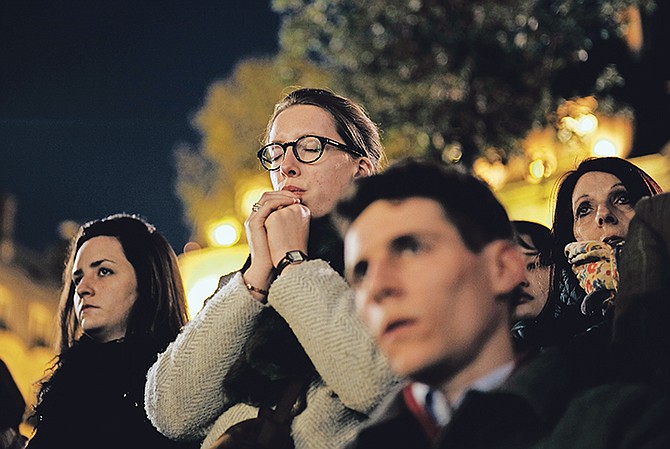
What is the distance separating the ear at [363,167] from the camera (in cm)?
310

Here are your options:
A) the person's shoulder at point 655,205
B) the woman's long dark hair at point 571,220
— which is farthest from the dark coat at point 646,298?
the woman's long dark hair at point 571,220

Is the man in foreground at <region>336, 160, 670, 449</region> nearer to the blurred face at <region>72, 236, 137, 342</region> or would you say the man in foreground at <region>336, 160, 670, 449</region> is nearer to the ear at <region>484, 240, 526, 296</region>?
the ear at <region>484, 240, 526, 296</region>

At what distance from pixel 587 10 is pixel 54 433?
10813 millimetres

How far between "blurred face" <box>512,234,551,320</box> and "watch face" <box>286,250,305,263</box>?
2.85 feet

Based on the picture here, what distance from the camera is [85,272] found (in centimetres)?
397

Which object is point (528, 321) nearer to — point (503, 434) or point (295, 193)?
point (295, 193)

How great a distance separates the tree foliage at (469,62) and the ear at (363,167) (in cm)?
1031

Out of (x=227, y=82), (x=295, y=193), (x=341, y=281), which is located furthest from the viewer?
(x=227, y=82)

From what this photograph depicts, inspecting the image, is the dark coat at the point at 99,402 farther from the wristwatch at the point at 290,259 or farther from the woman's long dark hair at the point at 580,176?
the woman's long dark hair at the point at 580,176

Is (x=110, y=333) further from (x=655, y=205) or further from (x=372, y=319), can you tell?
(x=655, y=205)

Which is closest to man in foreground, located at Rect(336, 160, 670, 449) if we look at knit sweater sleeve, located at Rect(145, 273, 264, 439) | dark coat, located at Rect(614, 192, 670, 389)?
dark coat, located at Rect(614, 192, 670, 389)

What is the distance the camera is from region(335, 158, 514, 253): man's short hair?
2.07 m

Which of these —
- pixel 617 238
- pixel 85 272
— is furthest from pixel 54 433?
pixel 617 238

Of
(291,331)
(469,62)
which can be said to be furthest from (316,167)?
(469,62)
